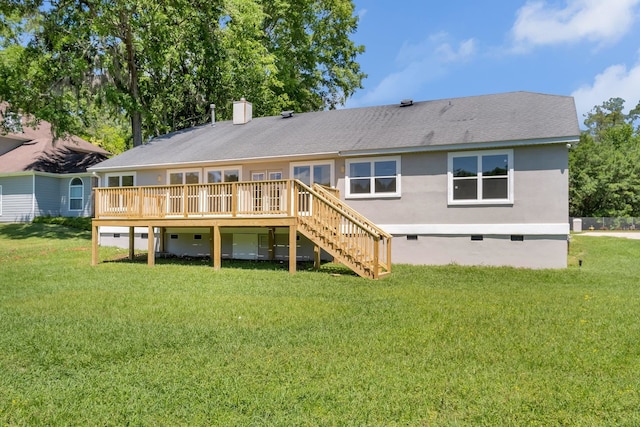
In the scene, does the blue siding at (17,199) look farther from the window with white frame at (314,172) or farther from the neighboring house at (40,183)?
the window with white frame at (314,172)

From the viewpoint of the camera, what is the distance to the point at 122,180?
18422mm

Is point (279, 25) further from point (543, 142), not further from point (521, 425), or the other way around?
point (521, 425)

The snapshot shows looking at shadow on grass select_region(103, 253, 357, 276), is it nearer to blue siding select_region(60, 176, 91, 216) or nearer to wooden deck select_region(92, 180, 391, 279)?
wooden deck select_region(92, 180, 391, 279)

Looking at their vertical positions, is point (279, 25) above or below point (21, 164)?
above

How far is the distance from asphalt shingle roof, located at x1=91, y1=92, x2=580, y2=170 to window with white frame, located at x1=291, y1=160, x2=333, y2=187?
0.53 m

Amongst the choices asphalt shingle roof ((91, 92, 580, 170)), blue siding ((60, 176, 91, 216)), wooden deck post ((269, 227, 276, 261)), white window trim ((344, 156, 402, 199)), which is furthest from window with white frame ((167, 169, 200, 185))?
blue siding ((60, 176, 91, 216))

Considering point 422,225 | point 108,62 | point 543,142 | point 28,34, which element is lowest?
point 422,225

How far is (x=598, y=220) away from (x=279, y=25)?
28935 mm

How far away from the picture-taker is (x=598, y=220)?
3794cm

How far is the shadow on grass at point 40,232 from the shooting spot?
67.2 feet

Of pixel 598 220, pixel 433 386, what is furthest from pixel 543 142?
pixel 598 220

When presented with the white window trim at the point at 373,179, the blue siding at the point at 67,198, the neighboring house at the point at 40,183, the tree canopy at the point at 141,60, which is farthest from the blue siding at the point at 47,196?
the white window trim at the point at 373,179

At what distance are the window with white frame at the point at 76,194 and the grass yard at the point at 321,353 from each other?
18057 mm

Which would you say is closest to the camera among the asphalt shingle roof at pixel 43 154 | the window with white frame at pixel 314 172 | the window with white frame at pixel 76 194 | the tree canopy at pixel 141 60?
the window with white frame at pixel 314 172
